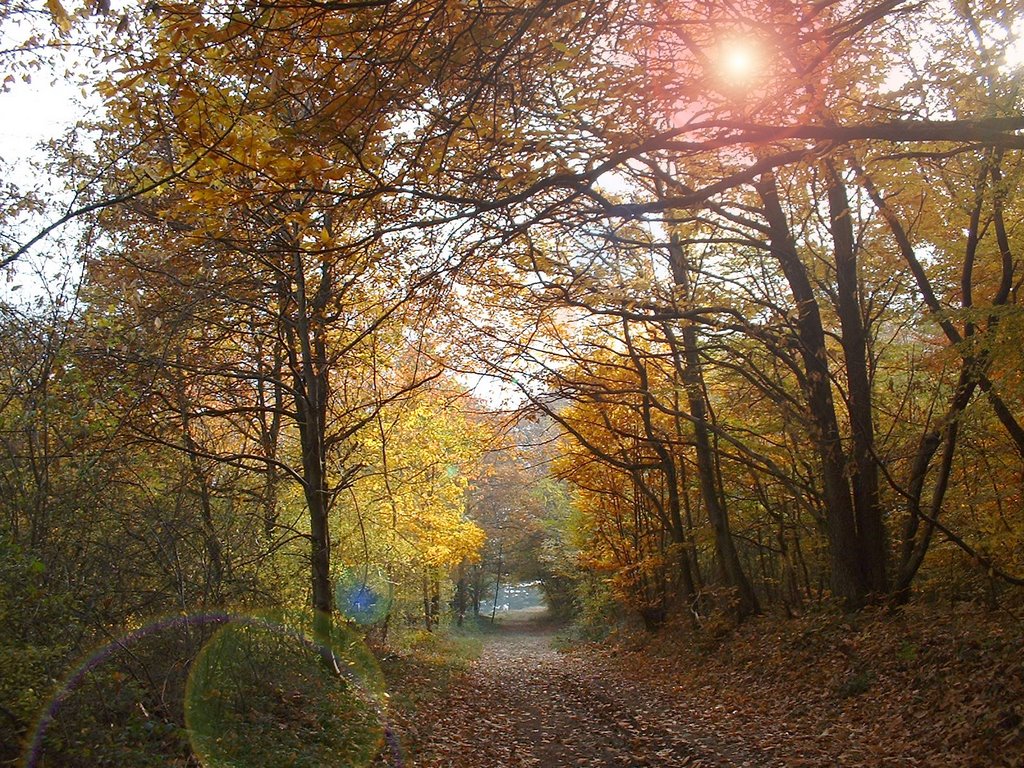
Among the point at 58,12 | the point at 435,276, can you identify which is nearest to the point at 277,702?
the point at 435,276

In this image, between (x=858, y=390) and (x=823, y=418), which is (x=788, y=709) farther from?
(x=858, y=390)

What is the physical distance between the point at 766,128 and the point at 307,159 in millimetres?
3275

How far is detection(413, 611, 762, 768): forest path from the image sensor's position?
7.76 metres

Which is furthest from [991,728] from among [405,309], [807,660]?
[405,309]

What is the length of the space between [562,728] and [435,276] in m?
6.91

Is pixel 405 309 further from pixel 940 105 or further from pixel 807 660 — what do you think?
pixel 807 660

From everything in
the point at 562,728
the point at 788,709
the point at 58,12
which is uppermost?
the point at 58,12

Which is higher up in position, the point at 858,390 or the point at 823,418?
the point at 858,390

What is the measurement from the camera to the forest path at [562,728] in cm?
776

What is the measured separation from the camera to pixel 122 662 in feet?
20.3

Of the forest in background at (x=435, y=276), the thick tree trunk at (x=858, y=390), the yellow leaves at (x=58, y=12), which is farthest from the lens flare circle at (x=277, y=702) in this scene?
the thick tree trunk at (x=858, y=390)

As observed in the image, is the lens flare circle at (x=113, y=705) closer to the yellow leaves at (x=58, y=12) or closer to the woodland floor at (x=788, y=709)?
the woodland floor at (x=788, y=709)

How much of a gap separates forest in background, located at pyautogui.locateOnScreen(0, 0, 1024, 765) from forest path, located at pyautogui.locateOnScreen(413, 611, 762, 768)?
2.36m

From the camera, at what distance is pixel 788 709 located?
9008 mm
